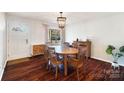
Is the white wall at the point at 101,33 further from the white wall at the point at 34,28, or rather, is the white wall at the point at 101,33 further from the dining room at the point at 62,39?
the white wall at the point at 34,28

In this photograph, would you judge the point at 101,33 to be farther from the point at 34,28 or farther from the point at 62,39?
the point at 34,28

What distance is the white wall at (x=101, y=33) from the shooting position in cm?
306

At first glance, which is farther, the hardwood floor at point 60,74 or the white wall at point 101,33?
the white wall at point 101,33

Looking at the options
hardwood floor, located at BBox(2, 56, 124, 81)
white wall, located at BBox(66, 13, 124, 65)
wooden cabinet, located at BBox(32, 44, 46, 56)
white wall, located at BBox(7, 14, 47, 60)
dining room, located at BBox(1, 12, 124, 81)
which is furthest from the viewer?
wooden cabinet, located at BBox(32, 44, 46, 56)

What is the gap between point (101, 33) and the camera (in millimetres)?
3658

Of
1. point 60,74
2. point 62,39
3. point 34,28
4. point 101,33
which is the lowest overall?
point 60,74

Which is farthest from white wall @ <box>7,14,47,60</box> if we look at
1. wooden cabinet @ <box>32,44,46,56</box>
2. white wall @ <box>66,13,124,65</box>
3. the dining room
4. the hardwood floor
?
the hardwood floor

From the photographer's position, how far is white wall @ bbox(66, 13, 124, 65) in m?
3.06

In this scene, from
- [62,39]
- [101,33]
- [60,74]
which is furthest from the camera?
[62,39]

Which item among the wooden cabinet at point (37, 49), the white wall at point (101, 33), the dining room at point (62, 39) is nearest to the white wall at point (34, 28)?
the dining room at point (62, 39)

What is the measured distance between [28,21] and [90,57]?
280 centimetres

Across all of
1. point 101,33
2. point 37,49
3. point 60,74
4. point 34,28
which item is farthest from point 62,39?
point 60,74

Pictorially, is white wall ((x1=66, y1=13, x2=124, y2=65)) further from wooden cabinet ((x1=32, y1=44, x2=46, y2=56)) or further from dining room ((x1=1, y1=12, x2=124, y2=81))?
wooden cabinet ((x1=32, y1=44, x2=46, y2=56))
